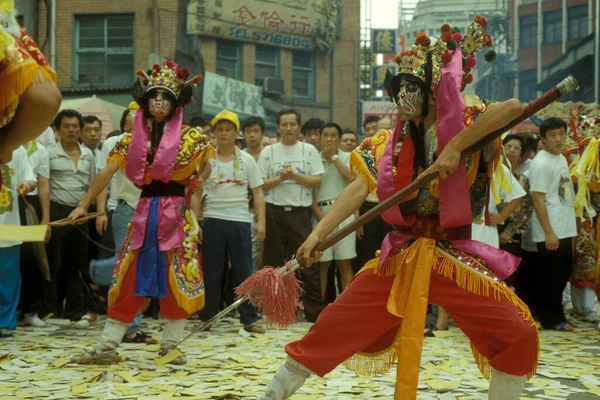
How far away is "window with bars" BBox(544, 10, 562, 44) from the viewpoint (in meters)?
44.3

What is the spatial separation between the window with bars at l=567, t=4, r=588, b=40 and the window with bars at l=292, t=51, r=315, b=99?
62.9 ft

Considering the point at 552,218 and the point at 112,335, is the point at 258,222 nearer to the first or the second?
the point at 112,335

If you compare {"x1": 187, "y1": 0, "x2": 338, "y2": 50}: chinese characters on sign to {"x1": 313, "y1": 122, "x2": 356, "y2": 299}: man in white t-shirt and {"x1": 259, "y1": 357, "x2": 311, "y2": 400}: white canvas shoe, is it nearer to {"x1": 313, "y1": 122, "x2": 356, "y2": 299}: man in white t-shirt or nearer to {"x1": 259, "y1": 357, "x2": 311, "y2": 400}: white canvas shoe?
{"x1": 313, "y1": 122, "x2": 356, "y2": 299}: man in white t-shirt

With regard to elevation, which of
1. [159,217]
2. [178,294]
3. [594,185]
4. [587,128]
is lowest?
[178,294]

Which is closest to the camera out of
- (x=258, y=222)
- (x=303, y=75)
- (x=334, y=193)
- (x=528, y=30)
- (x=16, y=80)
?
(x=16, y=80)

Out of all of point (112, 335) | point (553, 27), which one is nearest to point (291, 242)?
point (112, 335)

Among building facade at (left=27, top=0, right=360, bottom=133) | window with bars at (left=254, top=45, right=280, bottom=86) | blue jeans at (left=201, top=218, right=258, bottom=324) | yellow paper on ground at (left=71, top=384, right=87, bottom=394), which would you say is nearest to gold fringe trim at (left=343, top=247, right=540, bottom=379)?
yellow paper on ground at (left=71, top=384, right=87, bottom=394)

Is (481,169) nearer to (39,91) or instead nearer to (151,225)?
(39,91)

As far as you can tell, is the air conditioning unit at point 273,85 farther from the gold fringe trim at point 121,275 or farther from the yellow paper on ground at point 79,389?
the yellow paper on ground at point 79,389

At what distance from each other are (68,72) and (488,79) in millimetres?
24533

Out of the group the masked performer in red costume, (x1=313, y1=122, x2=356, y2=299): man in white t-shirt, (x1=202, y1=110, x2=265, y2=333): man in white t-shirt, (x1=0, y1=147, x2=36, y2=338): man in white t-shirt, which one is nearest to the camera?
the masked performer in red costume

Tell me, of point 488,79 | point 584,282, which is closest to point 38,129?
point 584,282

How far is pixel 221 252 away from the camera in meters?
8.91

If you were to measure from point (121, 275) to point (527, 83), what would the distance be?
41.1 m
